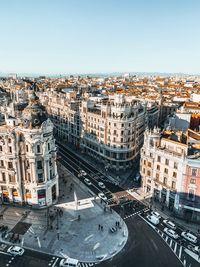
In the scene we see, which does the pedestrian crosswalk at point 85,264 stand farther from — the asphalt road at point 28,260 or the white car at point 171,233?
the white car at point 171,233

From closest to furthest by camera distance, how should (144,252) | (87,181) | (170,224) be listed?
(144,252) → (170,224) → (87,181)

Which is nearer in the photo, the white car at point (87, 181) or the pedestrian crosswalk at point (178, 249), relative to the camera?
the pedestrian crosswalk at point (178, 249)

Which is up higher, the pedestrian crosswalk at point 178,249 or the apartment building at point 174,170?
the apartment building at point 174,170

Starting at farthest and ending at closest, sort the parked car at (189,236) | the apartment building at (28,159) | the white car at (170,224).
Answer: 1. the apartment building at (28,159)
2. the white car at (170,224)
3. the parked car at (189,236)

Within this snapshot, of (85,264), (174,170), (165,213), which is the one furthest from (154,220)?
(85,264)

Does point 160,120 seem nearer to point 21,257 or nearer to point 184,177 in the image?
point 184,177

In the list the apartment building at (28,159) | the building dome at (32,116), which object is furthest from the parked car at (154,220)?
the building dome at (32,116)

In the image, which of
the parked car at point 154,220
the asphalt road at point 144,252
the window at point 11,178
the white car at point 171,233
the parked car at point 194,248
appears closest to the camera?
the asphalt road at point 144,252

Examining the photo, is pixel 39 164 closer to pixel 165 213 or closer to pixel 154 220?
pixel 154 220
